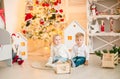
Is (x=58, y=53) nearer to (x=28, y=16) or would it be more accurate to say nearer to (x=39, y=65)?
(x=39, y=65)

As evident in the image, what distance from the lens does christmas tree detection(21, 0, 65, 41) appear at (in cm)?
420

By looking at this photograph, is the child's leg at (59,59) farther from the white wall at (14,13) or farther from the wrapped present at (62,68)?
the white wall at (14,13)

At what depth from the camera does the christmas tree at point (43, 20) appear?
13.8 feet

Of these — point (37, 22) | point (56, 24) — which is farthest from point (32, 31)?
point (56, 24)

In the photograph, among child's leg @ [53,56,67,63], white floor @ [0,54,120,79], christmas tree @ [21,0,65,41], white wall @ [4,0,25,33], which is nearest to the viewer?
white floor @ [0,54,120,79]

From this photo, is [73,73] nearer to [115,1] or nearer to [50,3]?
[50,3]

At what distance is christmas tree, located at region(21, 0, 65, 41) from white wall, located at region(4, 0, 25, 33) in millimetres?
239

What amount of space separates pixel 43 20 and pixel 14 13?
71cm

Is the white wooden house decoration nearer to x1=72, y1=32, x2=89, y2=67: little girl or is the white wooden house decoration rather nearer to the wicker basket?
x1=72, y1=32, x2=89, y2=67: little girl

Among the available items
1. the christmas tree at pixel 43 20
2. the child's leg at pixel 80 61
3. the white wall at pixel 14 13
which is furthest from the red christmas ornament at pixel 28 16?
the child's leg at pixel 80 61

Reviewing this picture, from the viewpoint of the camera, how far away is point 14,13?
15.1ft

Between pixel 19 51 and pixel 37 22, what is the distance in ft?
2.12

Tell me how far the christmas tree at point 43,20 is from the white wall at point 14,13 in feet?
0.78

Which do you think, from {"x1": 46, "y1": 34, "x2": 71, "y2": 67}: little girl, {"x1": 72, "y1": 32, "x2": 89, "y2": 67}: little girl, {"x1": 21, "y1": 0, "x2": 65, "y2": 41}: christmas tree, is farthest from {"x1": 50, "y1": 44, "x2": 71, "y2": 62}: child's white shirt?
{"x1": 21, "y1": 0, "x2": 65, "y2": 41}: christmas tree
